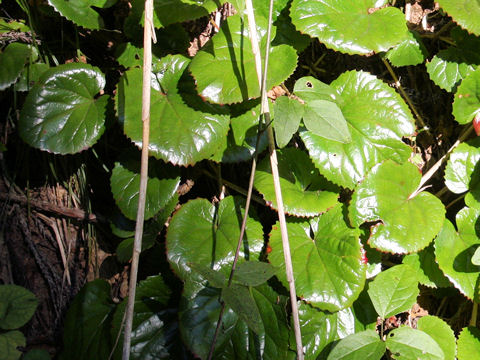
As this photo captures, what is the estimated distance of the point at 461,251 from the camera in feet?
4.09

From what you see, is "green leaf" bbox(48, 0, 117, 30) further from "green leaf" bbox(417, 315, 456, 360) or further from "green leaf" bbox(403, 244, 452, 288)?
"green leaf" bbox(417, 315, 456, 360)

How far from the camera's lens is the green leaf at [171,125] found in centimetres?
115

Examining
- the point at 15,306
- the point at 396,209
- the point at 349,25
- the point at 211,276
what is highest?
the point at 349,25

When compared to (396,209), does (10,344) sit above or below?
below

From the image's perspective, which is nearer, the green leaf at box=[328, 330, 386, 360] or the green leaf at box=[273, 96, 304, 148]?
the green leaf at box=[273, 96, 304, 148]

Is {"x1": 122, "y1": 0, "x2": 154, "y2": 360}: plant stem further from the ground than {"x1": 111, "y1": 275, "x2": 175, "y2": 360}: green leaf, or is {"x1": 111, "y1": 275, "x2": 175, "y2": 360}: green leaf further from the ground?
{"x1": 122, "y1": 0, "x2": 154, "y2": 360}: plant stem

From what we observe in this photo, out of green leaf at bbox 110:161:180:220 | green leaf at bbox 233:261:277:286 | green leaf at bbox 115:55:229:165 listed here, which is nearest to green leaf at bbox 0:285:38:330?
green leaf at bbox 110:161:180:220

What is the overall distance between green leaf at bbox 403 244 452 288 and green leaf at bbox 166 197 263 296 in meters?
0.48

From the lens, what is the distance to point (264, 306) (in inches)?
47.0

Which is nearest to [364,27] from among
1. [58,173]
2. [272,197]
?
[272,197]

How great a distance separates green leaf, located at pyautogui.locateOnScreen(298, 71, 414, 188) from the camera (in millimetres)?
1189

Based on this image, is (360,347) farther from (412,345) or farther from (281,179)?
(281,179)

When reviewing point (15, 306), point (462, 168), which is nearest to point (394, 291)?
point (462, 168)

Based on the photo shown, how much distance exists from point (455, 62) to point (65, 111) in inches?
47.5
